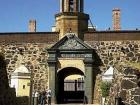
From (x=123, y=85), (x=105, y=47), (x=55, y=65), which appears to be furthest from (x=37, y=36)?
(x=123, y=85)

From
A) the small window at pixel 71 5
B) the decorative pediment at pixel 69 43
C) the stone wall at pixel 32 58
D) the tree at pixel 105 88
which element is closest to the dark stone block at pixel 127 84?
the tree at pixel 105 88

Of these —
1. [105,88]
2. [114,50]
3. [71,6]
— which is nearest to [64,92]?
[114,50]

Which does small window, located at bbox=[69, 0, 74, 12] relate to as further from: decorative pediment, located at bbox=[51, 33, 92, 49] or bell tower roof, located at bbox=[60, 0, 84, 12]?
decorative pediment, located at bbox=[51, 33, 92, 49]

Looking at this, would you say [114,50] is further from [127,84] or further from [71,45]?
[127,84]

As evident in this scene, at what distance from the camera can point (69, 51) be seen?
31188 millimetres

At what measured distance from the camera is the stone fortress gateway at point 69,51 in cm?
3098

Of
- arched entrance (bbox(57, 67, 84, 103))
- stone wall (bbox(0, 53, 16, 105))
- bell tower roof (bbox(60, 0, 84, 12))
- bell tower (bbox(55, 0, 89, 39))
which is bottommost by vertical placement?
arched entrance (bbox(57, 67, 84, 103))

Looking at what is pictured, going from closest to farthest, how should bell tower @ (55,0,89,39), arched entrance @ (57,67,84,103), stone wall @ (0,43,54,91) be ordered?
stone wall @ (0,43,54,91) < bell tower @ (55,0,89,39) < arched entrance @ (57,67,84,103)

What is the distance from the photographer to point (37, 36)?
31.9 m

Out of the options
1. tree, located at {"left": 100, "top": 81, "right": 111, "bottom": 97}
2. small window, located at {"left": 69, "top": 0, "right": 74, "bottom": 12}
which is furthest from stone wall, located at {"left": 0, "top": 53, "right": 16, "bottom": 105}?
small window, located at {"left": 69, "top": 0, "right": 74, "bottom": 12}

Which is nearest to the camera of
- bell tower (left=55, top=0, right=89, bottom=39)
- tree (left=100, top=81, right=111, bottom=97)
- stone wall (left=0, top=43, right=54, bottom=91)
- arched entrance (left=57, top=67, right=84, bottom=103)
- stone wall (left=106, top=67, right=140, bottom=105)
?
stone wall (left=106, top=67, right=140, bottom=105)

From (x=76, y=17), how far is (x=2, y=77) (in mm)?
18006

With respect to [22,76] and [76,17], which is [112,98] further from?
[76,17]

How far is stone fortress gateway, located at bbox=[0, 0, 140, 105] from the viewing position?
31.0m
